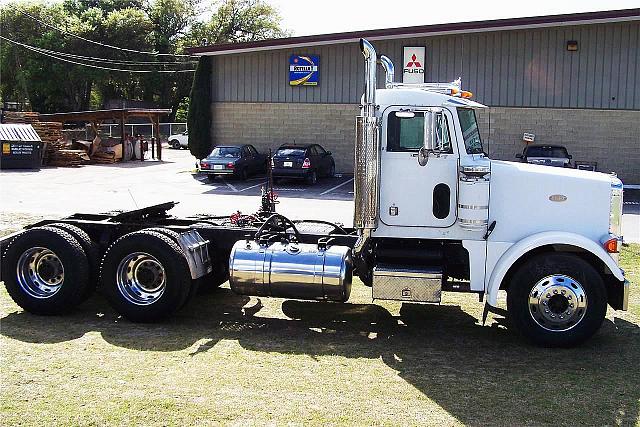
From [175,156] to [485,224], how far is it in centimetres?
3738

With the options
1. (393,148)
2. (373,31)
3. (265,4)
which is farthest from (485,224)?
(265,4)

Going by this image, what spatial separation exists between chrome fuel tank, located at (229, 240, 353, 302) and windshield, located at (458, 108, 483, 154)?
1873mm

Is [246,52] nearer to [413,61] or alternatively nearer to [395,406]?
A: [413,61]

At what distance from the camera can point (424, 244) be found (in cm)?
894

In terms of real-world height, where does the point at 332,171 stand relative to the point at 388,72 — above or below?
below

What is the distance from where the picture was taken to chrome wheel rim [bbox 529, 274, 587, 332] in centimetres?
829

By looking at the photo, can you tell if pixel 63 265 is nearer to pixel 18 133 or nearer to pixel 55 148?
pixel 18 133

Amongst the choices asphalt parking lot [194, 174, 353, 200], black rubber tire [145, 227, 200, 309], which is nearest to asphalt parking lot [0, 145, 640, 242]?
asphalt parking lot [194, 174, 353, 200]

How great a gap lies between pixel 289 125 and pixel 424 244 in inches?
957

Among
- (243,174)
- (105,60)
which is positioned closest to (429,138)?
(243,174)

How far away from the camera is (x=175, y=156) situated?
44.3 metres

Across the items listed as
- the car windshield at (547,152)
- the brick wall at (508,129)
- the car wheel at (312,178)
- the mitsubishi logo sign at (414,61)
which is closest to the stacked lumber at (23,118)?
the brick wall at (508,129)

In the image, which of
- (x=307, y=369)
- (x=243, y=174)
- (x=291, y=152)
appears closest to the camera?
(x=307, y=369)

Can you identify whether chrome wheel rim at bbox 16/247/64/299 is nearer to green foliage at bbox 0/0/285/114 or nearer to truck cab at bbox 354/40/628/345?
truck cab at bbox 354/40/628/345
